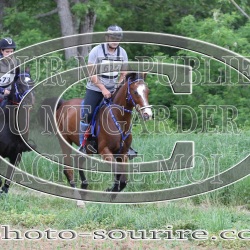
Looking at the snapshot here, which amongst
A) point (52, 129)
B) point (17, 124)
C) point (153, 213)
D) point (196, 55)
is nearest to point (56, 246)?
point (153, 213)

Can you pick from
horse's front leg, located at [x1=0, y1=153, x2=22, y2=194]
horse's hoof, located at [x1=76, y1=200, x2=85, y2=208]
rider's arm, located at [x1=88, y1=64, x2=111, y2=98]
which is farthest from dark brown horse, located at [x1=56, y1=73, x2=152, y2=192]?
horse's front leg, located at [x1=0, y1=153, x2=22, y2=194]

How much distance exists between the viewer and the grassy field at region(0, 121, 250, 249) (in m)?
7.92

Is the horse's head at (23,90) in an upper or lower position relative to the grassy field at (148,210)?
upper

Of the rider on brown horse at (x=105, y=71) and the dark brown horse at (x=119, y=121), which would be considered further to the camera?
the rider on brown horse at (x=105, y=71)

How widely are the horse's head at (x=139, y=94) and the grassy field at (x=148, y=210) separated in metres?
1.35

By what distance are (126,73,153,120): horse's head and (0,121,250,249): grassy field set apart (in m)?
1.35

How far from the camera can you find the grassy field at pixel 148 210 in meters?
7.92

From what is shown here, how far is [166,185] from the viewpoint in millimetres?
11242

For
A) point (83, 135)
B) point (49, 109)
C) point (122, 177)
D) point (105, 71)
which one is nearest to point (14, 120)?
point (83, 135)

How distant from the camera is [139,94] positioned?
9734 millimetres

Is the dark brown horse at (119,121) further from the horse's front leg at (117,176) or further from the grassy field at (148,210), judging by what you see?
the grassy field at (148,210)

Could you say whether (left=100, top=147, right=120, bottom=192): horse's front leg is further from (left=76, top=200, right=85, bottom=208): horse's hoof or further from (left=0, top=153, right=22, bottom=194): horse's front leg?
(left=0, top=153, right=22, bottom=194): horse's front leg

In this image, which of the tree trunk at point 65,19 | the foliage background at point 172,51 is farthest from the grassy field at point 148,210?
the tree trunk at point 65,19

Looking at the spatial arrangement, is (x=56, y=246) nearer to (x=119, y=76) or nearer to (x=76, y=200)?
(x=76, y=200)
